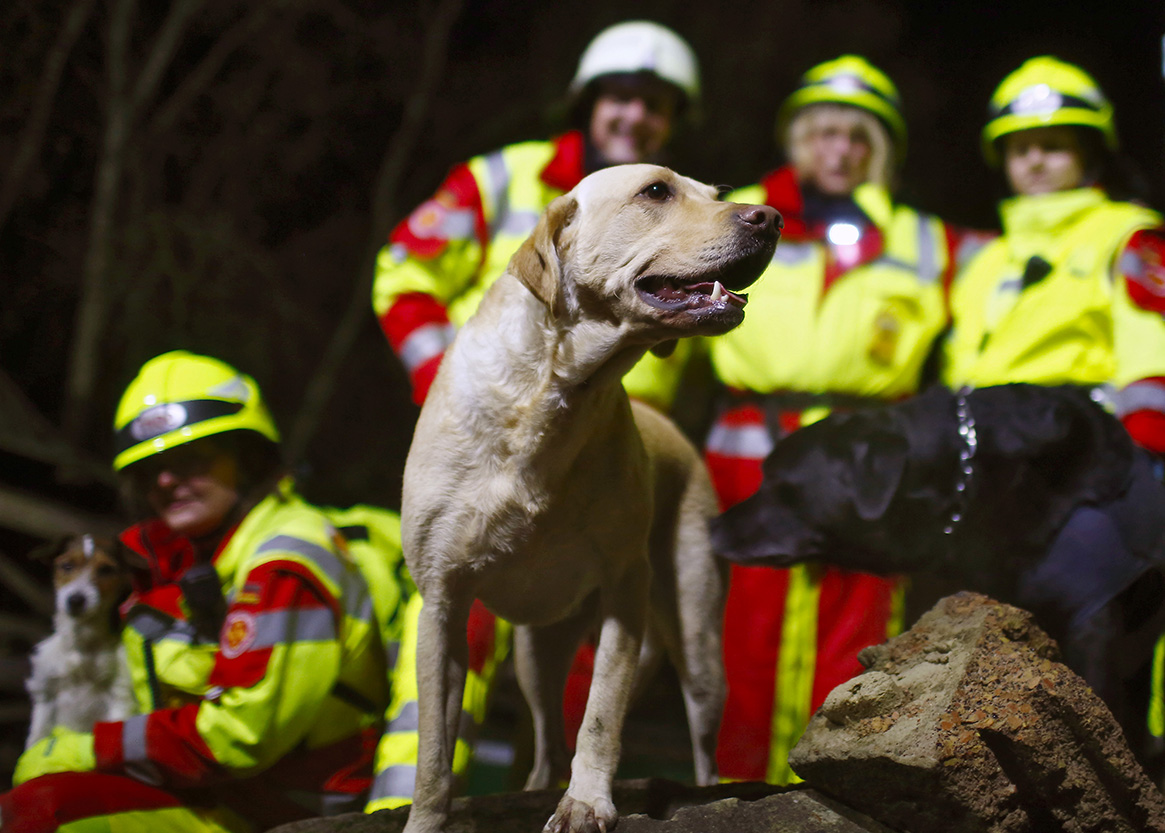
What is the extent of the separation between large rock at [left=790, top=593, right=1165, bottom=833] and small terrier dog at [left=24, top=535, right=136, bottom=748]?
214 centimetres

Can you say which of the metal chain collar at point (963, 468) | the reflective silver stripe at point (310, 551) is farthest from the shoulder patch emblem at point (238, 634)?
the metal chain collar at point (963, 468)

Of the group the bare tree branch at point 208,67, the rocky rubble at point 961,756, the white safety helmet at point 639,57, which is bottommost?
the rocky rubble at point 961,756

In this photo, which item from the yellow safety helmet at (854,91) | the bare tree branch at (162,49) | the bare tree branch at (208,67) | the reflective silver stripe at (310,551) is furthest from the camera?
the bare tree branch at (208,67)

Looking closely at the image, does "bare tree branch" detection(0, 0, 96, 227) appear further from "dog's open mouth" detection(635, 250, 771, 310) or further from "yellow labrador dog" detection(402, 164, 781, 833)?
"dog's open mouth" detection(635, 250, 771, 310)

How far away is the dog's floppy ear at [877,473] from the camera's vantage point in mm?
2248

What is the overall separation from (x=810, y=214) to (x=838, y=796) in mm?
2198

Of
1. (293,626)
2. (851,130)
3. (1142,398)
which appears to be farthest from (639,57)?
(293,626)

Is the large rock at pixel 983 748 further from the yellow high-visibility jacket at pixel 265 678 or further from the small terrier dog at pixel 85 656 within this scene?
the small terrier dog at pixel 85 656

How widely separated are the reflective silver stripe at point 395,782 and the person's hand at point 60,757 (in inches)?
29.6

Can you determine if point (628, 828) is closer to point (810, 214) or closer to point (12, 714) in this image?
point (810, 214)

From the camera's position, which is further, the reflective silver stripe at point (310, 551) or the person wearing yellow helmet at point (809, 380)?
the person wearing yellow helmet at point (809, 380)

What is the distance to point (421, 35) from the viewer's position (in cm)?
501

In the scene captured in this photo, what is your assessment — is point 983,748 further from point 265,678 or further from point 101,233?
point 101,233

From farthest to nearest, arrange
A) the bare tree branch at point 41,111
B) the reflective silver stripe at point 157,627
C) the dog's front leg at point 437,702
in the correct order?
1. the bare tree branch at point 41,111
2. the reflective silver stripe at point 157,627
3. the dog's front leg at point 437,702
